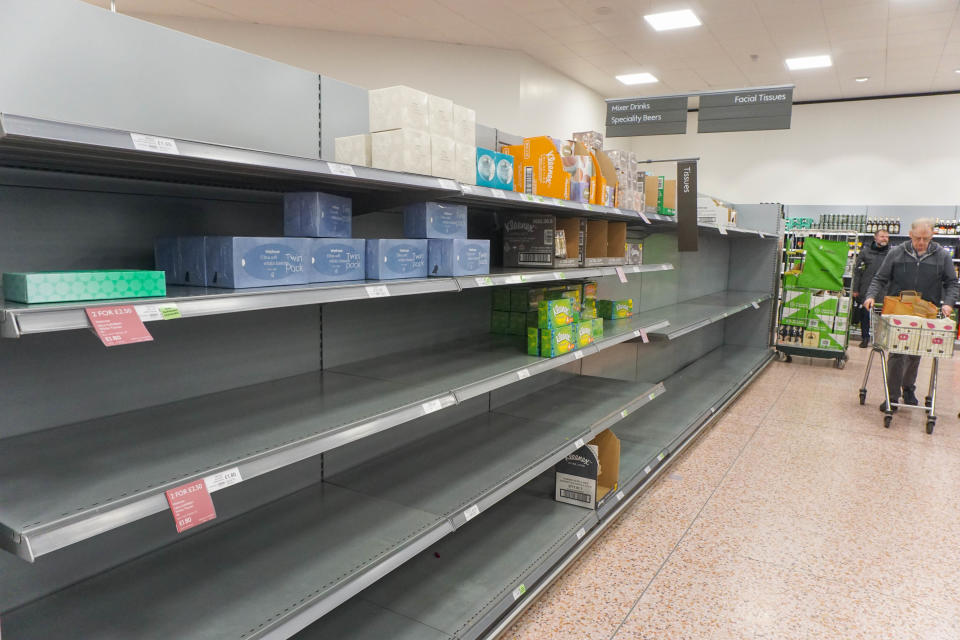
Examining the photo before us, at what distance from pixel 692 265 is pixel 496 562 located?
4981 mm

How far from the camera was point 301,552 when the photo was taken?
5.84 ft

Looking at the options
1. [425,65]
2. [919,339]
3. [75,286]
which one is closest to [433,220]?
[75,286]

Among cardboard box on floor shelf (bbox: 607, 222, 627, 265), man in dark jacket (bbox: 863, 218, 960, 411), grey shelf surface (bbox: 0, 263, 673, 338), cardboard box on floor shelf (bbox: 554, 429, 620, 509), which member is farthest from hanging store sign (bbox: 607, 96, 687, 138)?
grey shelf surface (bbox: 0, 263, 673, 338)

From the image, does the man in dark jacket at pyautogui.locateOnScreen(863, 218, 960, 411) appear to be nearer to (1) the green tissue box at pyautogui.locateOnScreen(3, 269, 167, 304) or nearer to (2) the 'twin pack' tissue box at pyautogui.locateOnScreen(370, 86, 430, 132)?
(2) the 'twin pack' tissue box at pyautogui.locateOnScreen(370, 86, 430, 132)

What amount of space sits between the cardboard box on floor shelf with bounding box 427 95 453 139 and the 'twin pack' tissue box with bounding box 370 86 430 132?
13mm

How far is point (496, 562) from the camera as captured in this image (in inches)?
92.5

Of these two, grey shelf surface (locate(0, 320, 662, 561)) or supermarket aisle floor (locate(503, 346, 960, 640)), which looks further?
supermarket aisle floor (locate(503, 346, 960, 640))

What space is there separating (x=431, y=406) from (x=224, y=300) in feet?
2.62

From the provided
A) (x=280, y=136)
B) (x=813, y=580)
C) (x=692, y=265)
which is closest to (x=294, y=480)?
(x=280, y=136)

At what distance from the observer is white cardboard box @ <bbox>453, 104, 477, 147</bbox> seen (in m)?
2.05

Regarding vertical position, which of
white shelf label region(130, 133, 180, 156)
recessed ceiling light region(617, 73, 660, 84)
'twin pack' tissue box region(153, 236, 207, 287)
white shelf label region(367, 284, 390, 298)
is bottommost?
white shelf label region(367, 284, 390, 298)

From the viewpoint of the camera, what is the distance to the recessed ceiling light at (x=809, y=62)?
27.1 feet

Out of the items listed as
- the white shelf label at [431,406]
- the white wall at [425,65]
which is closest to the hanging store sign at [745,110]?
the white wall at [425,65]

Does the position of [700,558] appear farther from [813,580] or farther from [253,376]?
[253,376]
